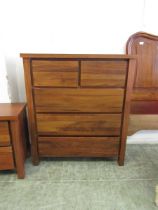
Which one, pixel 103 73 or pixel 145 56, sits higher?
pixel 145 56

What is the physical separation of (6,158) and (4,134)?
0.74ft

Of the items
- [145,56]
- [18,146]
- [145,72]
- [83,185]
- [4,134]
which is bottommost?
[83,185]

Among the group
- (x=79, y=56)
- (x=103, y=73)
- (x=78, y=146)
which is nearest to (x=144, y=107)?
(x=103, y=73)

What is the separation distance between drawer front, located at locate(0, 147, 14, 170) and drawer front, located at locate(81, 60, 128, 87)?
0.85 m

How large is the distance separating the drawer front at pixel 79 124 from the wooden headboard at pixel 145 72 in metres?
0.42

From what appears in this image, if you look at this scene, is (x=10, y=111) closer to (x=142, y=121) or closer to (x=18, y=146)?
(x=18, y=146)

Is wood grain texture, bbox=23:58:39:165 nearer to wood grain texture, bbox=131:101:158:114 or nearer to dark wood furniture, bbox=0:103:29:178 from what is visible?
dark wood furniture, bbox=0:103:29:178

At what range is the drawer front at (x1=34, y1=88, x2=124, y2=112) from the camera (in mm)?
1386

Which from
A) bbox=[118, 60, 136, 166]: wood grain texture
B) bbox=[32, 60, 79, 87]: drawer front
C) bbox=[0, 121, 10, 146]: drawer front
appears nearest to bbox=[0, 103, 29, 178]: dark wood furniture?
bbox=[0, 121, 10, 146]: drawer front

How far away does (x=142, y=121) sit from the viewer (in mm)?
1761

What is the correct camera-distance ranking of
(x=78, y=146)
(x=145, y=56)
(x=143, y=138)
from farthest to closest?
(x=143, y=138)
(x=145, y=56)
(x=78, y=146)

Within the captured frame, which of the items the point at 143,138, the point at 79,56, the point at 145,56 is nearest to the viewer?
the point at 79,56

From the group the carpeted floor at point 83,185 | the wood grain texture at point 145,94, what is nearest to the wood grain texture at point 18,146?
the carpeted floor at point 83,185

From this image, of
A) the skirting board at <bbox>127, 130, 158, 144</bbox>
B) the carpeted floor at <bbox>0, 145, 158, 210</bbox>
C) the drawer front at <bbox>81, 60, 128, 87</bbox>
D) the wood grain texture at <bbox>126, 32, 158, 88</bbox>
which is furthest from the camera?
the skirting board at <bbox>127, 130, 158, 144</bbox>
